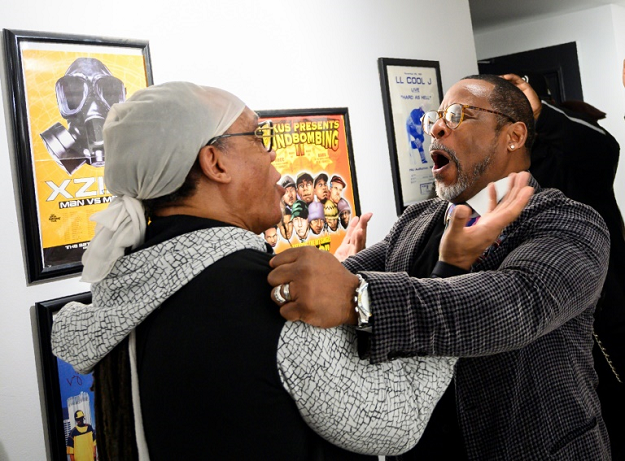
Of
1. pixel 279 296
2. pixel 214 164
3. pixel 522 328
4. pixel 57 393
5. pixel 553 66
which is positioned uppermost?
pixel 553 66

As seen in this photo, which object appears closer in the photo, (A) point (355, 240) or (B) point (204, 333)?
(B) point (204, 333)

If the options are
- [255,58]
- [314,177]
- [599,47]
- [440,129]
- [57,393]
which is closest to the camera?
[57,393]

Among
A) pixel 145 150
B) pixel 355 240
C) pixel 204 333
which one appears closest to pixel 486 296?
pixel 204 333

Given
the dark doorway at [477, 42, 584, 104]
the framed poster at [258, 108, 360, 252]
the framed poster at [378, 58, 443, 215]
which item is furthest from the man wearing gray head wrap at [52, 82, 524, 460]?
the dark doorway at [477, 42, 584, 104]

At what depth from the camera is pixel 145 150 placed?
1.06m

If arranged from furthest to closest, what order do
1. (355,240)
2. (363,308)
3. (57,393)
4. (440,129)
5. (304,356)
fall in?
(355,240) → (440,129) → (57,393) → (363,308) → (304,356)

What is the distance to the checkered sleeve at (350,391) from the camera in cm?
97

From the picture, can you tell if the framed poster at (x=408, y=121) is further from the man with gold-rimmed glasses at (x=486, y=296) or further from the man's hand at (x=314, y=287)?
the man's hand at (x=314, y=287)

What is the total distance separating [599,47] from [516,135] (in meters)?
4.34

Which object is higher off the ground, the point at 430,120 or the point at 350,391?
the point at 430,120

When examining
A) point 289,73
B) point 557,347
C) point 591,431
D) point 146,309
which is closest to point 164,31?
point 289,73

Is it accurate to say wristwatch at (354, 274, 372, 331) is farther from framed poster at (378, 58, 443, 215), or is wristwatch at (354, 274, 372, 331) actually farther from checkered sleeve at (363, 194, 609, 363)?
framed poster at (378, 58, 443, 215)

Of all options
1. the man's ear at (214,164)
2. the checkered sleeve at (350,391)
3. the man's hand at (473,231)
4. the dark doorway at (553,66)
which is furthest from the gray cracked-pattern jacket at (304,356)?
the dark doorway at (553,66)

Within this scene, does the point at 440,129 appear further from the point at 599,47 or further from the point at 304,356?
the point at 599,47
